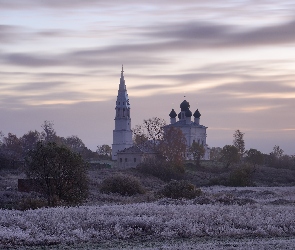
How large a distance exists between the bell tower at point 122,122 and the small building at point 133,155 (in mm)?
48053

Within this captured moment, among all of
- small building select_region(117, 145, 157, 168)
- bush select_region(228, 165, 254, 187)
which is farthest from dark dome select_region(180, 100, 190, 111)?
bush select_region(228, 165, 254, 187)

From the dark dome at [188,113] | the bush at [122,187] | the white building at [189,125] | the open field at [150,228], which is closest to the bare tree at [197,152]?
the white building at [189,125]

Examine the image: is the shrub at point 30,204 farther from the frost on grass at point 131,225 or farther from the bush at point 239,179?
the bush at point 239,179

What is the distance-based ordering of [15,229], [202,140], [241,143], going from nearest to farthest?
1. [15,229]
2. [241,143]
3. [202,140]

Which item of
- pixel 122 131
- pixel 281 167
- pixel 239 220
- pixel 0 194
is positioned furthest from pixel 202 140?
pixel 239 220

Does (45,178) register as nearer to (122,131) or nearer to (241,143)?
(241,143)

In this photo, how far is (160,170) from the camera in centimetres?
7569

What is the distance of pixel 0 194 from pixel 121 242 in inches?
763

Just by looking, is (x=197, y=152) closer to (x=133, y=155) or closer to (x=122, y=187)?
(x=133, y=155)

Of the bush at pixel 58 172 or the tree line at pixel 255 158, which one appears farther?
the tree line at pixel 255 158

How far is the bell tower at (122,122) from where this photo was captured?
148 m

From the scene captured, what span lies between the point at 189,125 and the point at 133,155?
4605 centimetres

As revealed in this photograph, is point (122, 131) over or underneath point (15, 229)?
over

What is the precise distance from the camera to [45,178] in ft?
116
